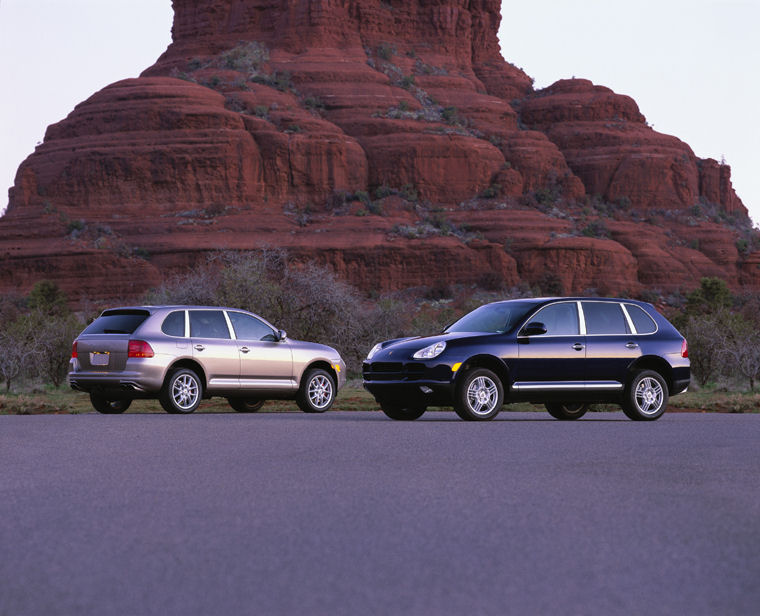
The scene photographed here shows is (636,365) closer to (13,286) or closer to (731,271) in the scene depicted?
(13,286)

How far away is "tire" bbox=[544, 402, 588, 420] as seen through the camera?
17.8 meters

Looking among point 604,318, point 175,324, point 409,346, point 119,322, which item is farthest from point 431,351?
point 119,322

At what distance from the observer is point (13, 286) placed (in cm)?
8525

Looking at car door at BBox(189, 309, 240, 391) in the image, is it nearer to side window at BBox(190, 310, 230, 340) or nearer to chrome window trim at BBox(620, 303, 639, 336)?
side window at BBox(190, 310, 230, 340)

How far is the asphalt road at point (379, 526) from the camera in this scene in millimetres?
5348

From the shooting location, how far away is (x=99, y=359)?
17312 millimetres

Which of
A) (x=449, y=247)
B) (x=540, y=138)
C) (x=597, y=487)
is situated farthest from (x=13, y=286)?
(x=597, y=487)

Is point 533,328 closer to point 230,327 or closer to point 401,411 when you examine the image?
point 401,411

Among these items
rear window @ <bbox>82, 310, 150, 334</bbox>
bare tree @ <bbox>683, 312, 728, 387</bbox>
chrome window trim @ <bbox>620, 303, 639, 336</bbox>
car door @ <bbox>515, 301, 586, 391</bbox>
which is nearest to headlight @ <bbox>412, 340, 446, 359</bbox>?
car door @ <bbox>515, 301, 586, 391</bbox>

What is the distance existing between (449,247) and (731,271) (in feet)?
95.5

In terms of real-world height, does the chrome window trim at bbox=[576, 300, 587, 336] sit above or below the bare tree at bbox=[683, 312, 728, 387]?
above

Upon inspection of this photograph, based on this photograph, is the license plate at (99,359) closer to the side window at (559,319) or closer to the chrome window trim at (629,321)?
the side window at (559,319)

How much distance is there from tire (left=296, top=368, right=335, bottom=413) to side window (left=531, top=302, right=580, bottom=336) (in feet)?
13.5

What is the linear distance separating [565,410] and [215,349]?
5524 millimetres
